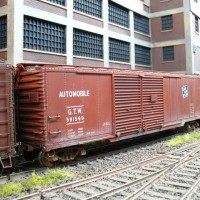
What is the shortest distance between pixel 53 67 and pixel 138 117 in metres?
5.23

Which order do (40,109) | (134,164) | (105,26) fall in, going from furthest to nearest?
(105,26)
(134,164)
(40,109)

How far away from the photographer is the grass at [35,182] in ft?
26.2

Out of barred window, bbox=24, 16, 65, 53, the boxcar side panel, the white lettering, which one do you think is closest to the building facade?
barred window, bbox=24, 16, 65, 53

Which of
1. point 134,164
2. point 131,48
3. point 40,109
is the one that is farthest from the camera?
point 131,48

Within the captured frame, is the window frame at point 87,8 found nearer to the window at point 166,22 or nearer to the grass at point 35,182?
the window at point 166,22

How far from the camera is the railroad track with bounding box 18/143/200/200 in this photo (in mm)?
7609

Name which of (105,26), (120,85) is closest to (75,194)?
(120,85)

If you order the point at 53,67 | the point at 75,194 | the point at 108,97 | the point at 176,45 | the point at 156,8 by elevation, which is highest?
the point at 156,8

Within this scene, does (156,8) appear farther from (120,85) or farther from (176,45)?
(120,85)

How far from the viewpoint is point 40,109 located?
9883mm

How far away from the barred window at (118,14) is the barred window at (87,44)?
359 centimetres

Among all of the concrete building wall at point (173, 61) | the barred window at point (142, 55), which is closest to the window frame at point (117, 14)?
the barred window at point (142, 55)

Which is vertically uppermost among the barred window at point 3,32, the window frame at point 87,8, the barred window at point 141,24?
the barred window at point 141,24

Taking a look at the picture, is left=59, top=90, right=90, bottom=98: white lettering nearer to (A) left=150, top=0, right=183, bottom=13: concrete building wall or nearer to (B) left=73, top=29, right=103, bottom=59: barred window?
(B) left=73, top=29, right=103, bottom=59: barred window
